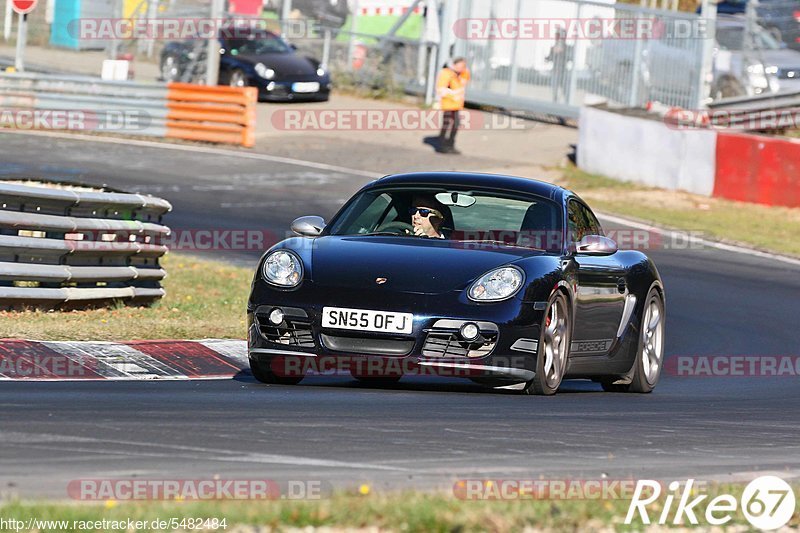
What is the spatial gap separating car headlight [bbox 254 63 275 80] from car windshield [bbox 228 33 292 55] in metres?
0.71


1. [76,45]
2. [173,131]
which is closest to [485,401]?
[173,131]

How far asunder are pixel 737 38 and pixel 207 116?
33.4 ft

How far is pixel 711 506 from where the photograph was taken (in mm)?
5359

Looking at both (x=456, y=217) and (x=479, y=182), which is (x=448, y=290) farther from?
(x=479, y=182)

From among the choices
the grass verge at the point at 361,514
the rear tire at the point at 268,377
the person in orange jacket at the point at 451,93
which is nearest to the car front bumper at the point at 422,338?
the rear tire at the point at 268,377

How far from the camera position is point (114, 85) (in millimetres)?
28750

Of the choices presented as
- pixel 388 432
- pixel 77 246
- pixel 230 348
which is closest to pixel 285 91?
pixel 77 246

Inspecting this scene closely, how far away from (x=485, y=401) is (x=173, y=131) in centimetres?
2167

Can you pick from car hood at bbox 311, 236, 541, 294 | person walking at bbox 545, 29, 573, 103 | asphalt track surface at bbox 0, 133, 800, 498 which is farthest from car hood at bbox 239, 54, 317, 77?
car hood at bbox 311, 236, 541, 294

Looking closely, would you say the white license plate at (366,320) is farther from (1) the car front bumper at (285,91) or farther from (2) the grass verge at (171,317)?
(1) the car front bumper at (285,91)

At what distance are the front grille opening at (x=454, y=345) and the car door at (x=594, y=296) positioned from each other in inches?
40.7

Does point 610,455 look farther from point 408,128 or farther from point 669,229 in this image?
point 408,128

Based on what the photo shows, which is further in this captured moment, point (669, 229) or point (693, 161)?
point (693, 161)

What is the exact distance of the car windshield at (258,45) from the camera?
3356cm
